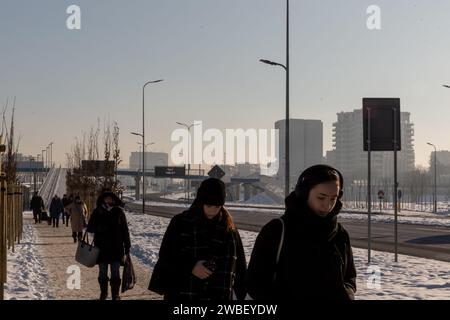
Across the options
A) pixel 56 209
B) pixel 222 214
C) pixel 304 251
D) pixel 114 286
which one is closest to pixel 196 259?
pixel 222 214

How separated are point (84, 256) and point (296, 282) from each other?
249 inches

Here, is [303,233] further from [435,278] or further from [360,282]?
[435,278]

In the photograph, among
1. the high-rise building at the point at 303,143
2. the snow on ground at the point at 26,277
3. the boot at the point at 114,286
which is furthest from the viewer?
the high-rise building at the point at 303,143

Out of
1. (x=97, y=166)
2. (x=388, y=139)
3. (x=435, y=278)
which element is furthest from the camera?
(x=97, y=166)

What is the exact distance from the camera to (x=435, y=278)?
44.6ft

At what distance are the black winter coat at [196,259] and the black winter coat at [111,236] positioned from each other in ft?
14.2

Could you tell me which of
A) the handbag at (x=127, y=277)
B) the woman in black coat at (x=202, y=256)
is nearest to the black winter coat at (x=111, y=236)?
the handbag at (x=127, y=277)

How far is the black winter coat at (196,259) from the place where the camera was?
497 cm

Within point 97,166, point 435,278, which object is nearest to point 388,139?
point 435,278

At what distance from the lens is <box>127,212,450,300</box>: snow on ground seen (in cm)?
1119

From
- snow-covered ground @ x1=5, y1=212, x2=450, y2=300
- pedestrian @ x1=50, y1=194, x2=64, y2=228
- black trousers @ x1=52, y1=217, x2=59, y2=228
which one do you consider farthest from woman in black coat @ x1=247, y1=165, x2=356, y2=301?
black trousers @ x1=52, y1=217, x2=59, y2=228

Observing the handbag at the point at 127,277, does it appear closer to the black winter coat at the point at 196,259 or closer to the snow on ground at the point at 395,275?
the snow on ground at the point at 395,275

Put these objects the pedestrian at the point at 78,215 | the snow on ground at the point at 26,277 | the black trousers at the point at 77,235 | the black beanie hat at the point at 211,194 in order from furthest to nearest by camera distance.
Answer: the black trousers at the point at 77,235 < the pedestrian at the point at 78,215 < the snow on ground at the point at 26,277 < the black beanie hat at the point at 211,194

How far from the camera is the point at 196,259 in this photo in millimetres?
5031
